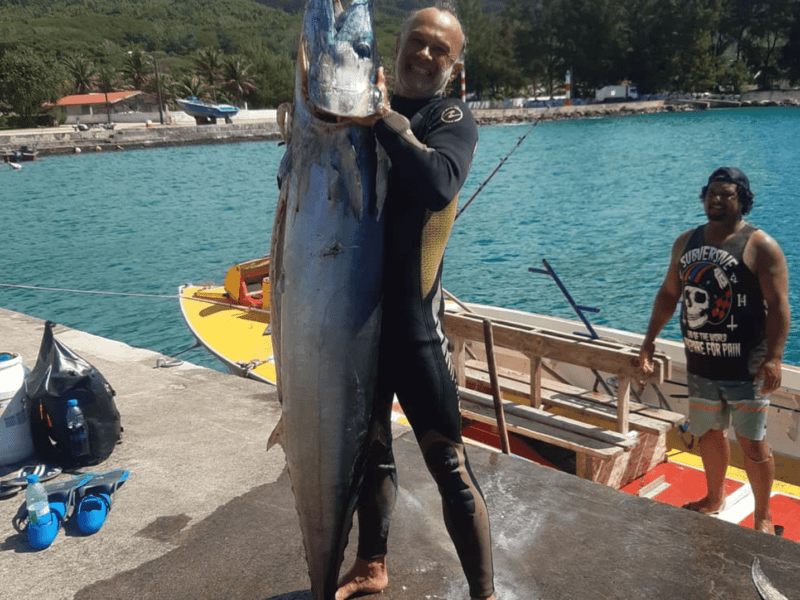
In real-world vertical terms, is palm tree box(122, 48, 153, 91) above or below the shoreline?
above

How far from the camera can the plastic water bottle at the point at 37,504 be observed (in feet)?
11.4

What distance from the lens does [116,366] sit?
6.10 metres

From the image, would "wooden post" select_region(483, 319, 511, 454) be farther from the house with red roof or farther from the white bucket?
the house with red roof

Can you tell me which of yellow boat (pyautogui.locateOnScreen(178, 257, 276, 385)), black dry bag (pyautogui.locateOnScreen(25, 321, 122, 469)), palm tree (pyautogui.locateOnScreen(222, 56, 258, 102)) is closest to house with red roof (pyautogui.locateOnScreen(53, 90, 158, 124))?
palm tree (pyautogui.locateOnScreen(222, 56, 258, 102))

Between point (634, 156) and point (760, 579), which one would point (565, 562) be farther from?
point (634, 156)

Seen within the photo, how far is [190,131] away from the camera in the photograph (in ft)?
240

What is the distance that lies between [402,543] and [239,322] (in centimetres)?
745

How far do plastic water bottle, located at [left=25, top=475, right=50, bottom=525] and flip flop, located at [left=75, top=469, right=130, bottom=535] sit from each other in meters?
0.16

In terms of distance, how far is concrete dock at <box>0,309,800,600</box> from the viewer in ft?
10.0

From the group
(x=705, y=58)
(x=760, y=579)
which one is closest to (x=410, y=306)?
(x=760, y=579)

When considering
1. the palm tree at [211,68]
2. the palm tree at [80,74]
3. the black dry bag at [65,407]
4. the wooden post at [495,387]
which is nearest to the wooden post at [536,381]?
the wooden post at [495,387]

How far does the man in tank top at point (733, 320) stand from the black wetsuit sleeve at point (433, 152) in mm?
2291

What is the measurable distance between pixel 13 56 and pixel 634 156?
64811mm

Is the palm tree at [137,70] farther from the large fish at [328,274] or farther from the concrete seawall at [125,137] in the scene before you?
the large fish at [328,274]
